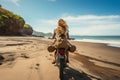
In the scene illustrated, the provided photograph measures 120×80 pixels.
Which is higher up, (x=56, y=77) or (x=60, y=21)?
(x=60, y=21)

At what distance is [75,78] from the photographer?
18.5ft

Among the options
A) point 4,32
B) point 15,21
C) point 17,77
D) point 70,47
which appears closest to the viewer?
point 17,77

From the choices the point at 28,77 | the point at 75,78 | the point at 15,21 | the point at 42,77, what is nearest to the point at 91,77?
the point at 75,78

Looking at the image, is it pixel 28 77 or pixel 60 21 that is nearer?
pixel 28 77

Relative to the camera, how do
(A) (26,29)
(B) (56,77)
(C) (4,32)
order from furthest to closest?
(A) (26,29), (C) (4,32), (B) (56,77)

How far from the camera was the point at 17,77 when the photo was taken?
17.1 feet

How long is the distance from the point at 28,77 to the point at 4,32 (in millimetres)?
50732

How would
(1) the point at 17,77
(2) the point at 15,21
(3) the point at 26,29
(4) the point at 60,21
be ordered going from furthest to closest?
(3) the point at 26,29
(2) the point at 15,21
(4) the point at 60,21
(1) the point at 17,77

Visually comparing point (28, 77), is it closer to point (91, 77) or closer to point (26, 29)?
point (91, 77)

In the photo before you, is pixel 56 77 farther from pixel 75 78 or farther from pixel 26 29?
pixel 26 29

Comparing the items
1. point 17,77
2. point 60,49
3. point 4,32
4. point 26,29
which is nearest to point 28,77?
point 17,77

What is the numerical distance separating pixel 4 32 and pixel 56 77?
5086 cm

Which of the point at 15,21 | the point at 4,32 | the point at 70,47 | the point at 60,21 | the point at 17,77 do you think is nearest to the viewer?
the point at 17,77

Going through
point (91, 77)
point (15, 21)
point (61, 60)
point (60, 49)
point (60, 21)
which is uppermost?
point (15, 21)
